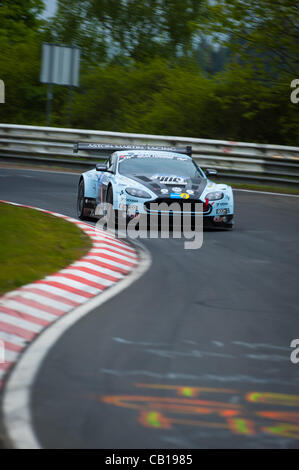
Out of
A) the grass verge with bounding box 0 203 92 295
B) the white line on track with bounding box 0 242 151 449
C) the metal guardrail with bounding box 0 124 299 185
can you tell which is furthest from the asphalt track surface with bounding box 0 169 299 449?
the metal guardrail with bounding box 0 124 299 185

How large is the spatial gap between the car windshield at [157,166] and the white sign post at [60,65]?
12.4m

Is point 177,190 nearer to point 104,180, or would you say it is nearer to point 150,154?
point 104,180

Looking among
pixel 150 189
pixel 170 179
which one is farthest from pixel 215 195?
pixel 150 189

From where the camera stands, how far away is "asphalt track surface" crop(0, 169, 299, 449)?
4.15 metres

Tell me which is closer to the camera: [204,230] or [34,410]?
[34,410]

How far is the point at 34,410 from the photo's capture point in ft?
14.4

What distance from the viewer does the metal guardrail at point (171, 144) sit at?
1972cm

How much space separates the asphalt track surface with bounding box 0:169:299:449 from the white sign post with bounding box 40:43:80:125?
16747 mm

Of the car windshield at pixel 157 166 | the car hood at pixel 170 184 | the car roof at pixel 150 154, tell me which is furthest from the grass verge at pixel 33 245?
Result: the car roof at pixel 150 154

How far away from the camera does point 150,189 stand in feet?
40.2

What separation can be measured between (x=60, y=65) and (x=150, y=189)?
1402 centimetres

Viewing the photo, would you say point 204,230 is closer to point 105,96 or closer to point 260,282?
point 260,282

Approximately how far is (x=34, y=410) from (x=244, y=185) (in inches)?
637
